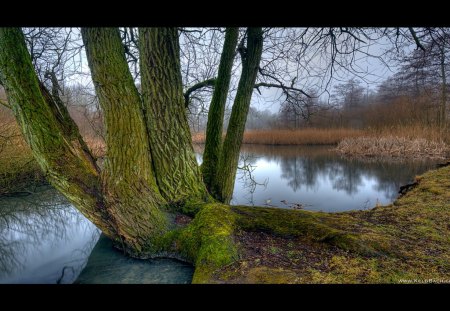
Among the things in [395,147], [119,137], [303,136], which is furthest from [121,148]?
[303,136]

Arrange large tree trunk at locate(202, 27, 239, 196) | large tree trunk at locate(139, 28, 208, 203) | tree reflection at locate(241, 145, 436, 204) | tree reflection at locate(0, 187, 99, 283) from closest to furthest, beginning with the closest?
1. large tree trunk at locate(139, 28, 208, 203)
2. tree reflection at locate(0, 187, 99, 283)
3. large tree trunk at locate(202, 27, 239, 196)
4. tree reflection at locate(241, 145, 436, 204)

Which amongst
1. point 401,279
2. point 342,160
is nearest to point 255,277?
point 401,279

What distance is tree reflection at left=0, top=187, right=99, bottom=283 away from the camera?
348cm

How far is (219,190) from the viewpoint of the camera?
15.7 feet

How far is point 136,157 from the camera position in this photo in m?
2.93

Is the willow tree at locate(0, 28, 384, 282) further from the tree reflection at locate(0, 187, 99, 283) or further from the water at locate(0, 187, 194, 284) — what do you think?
the tree reflection at locate(0, 187, 99, 283)

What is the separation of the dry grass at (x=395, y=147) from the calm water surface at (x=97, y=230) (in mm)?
1519

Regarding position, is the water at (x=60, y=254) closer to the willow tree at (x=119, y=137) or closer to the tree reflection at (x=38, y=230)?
the tree reflection at (x=38, y=230)

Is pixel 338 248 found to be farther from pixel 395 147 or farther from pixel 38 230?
pixel 395 147

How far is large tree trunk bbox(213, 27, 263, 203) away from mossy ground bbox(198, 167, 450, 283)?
6.10 feet

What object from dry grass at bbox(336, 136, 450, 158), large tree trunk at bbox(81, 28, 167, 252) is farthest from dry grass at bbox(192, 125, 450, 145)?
large tree trunk at bbox(81, 28, 167, 252)

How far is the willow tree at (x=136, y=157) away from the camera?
8.21 ft

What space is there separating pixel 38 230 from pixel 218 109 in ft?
14.0

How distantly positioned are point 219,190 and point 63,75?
3.92 m
